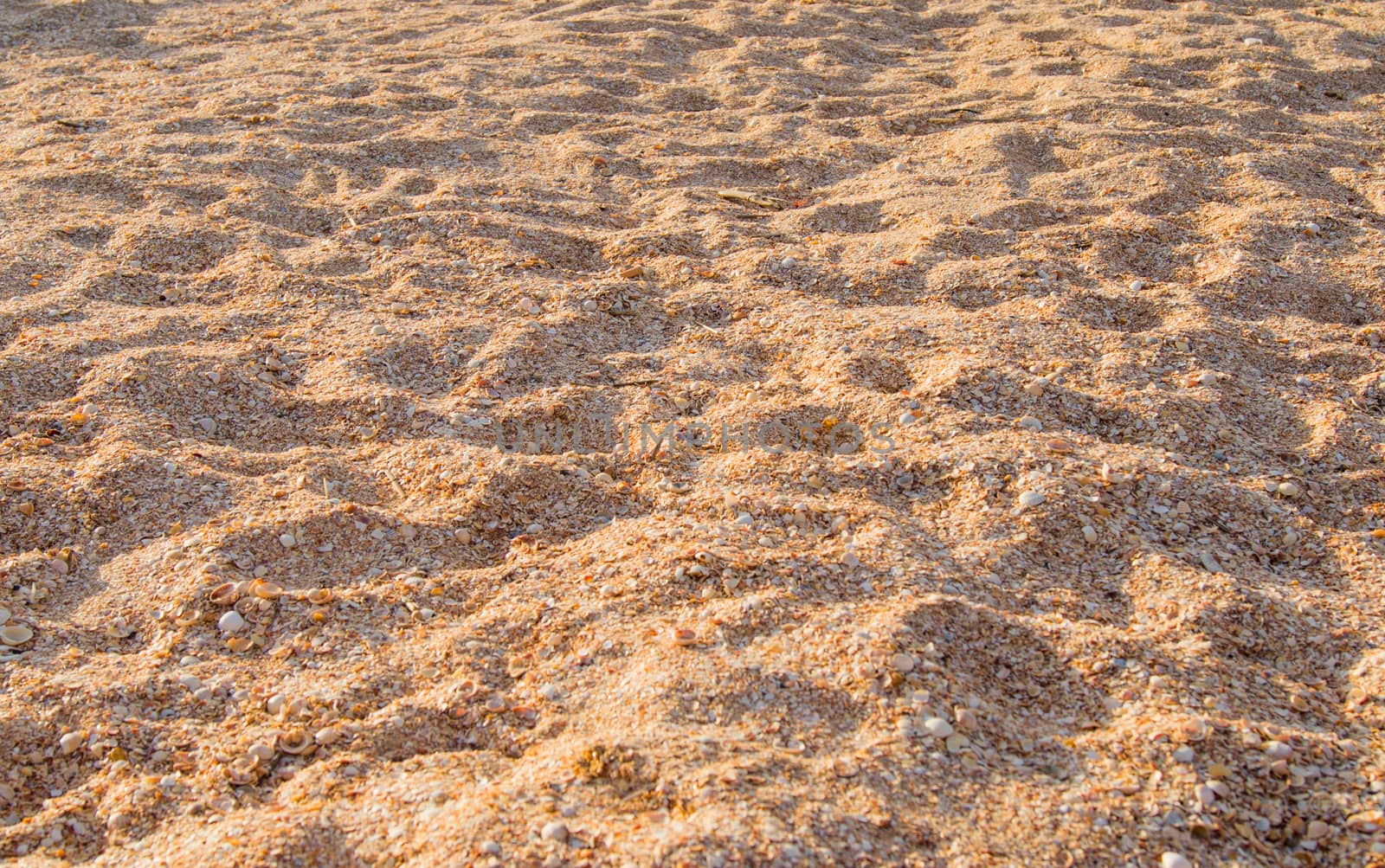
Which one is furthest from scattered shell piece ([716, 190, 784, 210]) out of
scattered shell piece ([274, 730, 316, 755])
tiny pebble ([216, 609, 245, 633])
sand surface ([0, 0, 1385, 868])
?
scattered shell piece ([274, 730, 316, 755])

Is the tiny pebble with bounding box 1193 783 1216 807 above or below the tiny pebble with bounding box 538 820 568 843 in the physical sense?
below

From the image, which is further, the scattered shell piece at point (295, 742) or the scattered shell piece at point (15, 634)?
the scattered shell piece at point (15, 634)

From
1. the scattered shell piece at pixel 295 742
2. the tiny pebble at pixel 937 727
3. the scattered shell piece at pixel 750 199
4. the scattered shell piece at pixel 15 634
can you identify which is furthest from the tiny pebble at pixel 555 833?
the scattered shell piece at pixel 750 199

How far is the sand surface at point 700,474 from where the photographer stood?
148 centimetres

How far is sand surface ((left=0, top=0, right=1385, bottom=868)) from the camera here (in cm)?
148

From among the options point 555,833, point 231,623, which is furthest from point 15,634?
point 555,833

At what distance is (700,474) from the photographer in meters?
2.12

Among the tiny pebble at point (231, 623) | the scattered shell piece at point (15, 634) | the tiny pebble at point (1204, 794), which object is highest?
the scattered shell piece at point (15, 634)

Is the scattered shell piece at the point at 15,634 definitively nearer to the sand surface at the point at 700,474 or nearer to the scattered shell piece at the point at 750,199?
the sand surface at the point at 700,474

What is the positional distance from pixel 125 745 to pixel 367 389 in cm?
96

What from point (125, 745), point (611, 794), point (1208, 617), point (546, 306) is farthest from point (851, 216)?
point (125, 745)

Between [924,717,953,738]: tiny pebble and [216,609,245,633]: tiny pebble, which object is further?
[216,609,245,633]: tiny pebble

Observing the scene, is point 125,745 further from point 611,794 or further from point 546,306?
point 546,306

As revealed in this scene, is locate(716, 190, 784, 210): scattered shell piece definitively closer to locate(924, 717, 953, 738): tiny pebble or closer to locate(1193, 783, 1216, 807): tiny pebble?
locate(924, 717, 953, 738): tiny pebble
